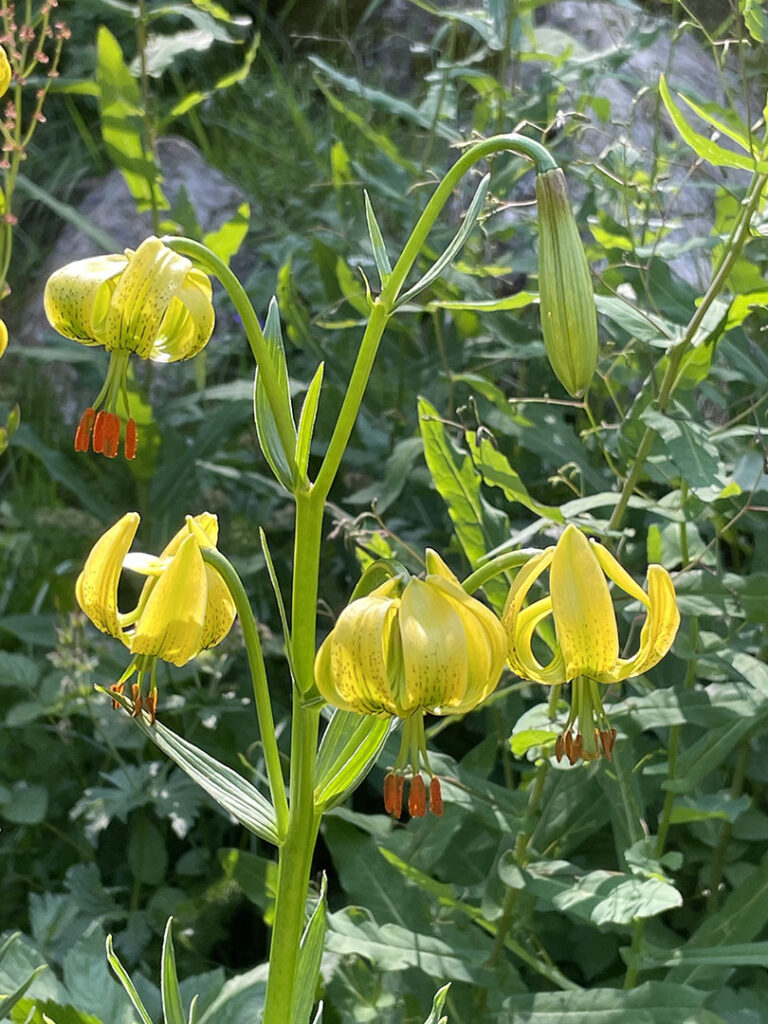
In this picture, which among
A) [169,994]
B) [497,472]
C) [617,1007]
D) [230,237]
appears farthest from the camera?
[230,237]

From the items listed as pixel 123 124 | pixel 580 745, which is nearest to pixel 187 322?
pixel 580 745

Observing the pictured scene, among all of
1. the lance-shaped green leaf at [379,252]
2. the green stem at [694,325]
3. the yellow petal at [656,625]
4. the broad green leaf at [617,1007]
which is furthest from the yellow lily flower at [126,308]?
the broad green leaf at [617,1007]

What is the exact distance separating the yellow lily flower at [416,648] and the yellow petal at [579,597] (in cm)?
5

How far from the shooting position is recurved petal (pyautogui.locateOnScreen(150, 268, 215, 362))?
814 mm

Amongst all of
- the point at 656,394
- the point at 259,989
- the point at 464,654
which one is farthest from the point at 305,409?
the point at 259,989

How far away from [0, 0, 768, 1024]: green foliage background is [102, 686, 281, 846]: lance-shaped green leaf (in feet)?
0.81

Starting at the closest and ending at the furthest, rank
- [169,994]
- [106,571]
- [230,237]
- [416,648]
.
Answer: [416,648] < [106,571] < [169,994] < [230,237]

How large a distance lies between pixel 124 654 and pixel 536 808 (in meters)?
0.77

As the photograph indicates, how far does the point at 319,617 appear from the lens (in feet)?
6.25

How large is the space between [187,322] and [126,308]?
9 centimetres

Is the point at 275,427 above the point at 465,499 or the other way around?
above

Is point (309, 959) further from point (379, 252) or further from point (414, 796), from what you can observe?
point (379, 252)

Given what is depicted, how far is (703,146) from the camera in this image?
95 centimetres

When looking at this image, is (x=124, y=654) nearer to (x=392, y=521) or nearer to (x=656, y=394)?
(x=392, y=521)
